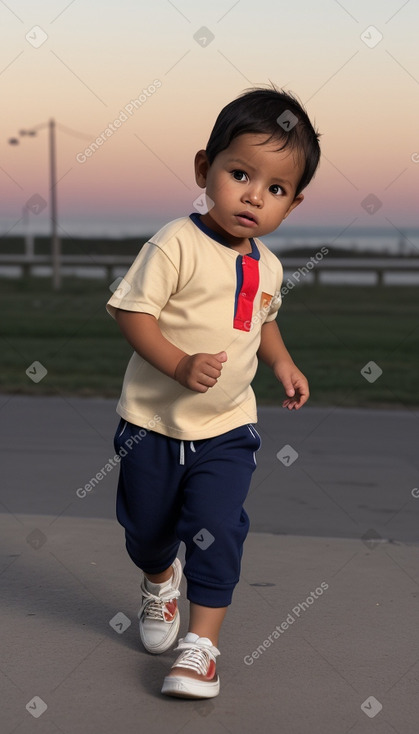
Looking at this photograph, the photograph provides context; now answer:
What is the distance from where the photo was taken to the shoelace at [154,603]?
9.88ft

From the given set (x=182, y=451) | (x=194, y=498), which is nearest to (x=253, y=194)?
(x=182, y=451)

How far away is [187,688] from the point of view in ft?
8.55

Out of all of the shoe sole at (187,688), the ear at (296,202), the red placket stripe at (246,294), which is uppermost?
the ear at (296,202)

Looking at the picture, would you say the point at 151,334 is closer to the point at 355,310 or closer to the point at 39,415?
the point at 39,415

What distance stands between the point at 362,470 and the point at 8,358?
6.38 meters

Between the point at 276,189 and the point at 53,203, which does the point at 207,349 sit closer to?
the point at 276,189

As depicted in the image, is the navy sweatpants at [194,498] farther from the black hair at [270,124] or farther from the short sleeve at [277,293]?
the black hair at [270,124]

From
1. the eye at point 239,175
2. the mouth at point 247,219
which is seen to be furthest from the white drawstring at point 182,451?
the eye at point 239,175

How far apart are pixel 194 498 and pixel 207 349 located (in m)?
0.38

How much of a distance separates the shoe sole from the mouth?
Answer: 1.11 metres

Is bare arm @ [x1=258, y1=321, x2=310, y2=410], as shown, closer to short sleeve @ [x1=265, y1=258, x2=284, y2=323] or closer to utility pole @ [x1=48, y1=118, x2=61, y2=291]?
short sleeve @ [x1=265, y1=258, x2=284, y2=323]

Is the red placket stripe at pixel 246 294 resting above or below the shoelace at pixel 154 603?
above

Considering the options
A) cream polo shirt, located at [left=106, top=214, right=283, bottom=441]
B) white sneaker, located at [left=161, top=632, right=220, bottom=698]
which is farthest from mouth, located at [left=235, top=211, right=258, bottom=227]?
white sneaker, located at [left=161, top=632, right=220, bottom=698]

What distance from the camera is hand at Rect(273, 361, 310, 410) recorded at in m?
3.01
